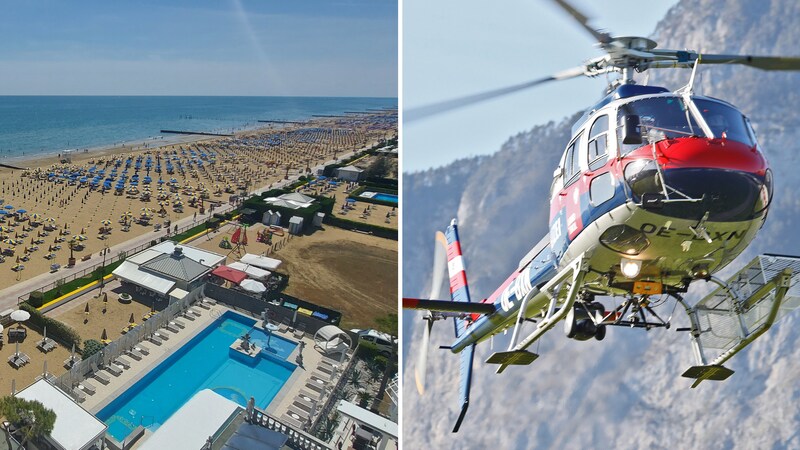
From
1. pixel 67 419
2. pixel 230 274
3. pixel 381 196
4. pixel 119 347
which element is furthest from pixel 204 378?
pixel 381 196

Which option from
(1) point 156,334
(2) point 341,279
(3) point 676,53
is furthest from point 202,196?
(3) point 676,53

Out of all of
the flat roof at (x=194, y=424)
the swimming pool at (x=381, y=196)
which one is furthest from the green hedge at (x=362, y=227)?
the flat roof at (x=194, y=424)

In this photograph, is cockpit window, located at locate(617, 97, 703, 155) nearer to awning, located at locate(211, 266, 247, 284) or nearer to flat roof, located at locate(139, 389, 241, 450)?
flat roof, located at locate(139, 389, 241, 450)

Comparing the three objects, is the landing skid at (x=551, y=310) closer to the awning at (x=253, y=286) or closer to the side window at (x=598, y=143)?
the side window at (x=598, y=143)

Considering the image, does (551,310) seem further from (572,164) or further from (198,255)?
(198,255)

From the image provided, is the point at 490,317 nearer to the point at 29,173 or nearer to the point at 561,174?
the point at 561,174

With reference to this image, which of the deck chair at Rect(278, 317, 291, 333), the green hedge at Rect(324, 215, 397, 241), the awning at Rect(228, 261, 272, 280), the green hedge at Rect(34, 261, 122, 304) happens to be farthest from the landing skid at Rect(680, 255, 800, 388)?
the green hedge at Rect(324, 215, 397, 241)
